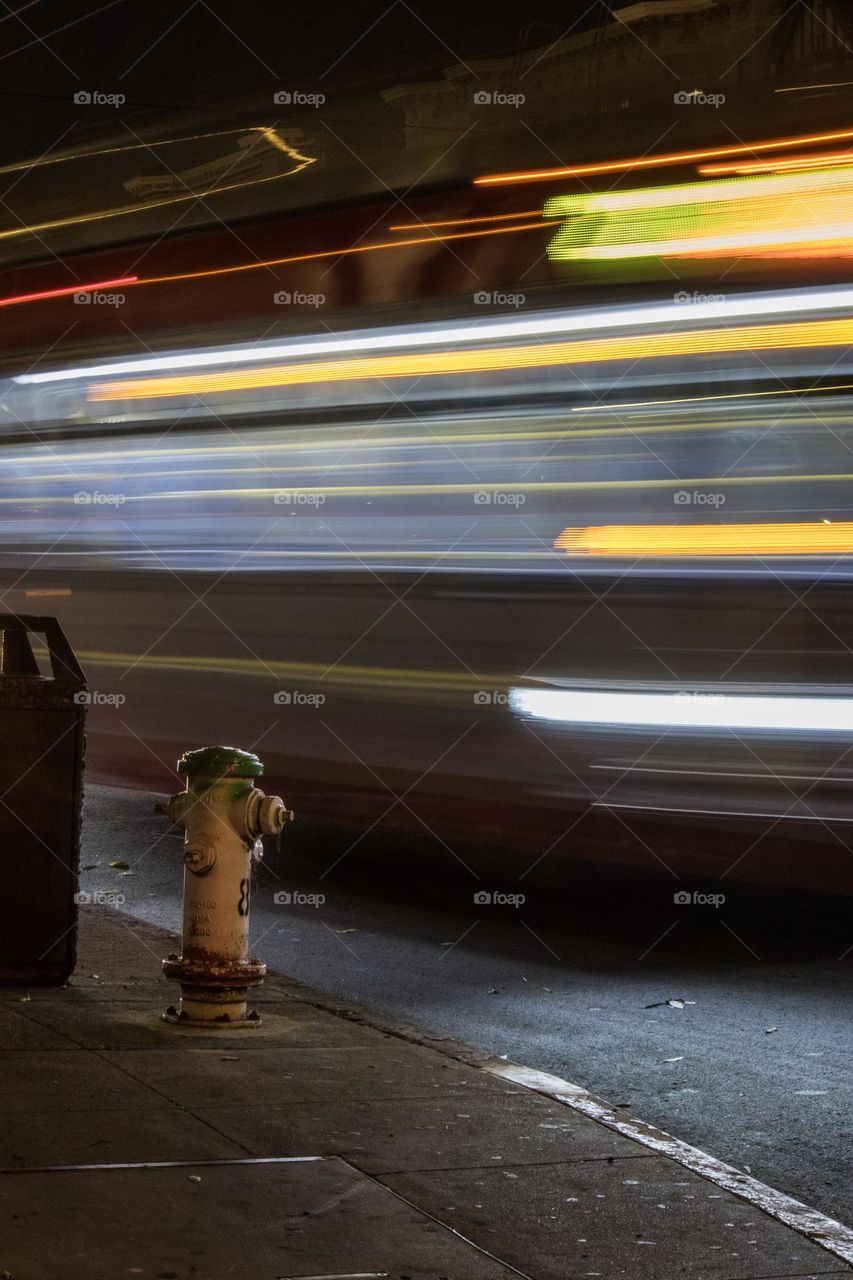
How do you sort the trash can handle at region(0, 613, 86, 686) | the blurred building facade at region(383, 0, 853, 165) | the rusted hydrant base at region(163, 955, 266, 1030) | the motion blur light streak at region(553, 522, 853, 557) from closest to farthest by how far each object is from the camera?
1. the rusted hydrant base at region(163, 955, 266, 1030)
2. the trash can handle at region(0, 613, 86, 686)
3. the motion blur light streak at region(553, 522, 853, 557)
4. the blurred building facade at region(383, 0, 853, 165)

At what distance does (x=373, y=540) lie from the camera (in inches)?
365

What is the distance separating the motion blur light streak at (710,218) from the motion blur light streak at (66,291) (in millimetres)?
3263

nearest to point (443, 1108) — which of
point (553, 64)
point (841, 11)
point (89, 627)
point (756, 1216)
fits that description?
point (756, 1216)

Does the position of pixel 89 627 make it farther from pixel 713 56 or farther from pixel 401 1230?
pixel 401 1230

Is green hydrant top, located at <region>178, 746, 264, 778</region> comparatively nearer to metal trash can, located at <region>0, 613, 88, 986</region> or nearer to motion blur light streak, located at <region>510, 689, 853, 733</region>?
metal trash can, located at <region>0, 613, 88, 986</region>

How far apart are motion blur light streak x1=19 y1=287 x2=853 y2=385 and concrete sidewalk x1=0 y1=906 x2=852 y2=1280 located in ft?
12.2

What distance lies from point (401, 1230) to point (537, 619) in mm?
4662

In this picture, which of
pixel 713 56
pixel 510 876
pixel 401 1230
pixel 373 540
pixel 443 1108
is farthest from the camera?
pixel 713 56

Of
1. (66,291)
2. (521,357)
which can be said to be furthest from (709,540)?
(66,291)

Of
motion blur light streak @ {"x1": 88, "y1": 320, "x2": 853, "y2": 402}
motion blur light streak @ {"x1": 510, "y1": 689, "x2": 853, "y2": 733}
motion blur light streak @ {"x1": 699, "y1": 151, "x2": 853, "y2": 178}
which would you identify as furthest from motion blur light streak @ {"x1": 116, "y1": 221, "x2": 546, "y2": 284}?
motion blur light streak @ {"x1": 510, "y1": 689, "x2": 853, "y2": 733}

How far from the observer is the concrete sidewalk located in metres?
4.02

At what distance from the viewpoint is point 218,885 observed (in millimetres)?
6242

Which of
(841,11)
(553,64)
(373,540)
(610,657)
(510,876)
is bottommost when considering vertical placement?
(510,876)

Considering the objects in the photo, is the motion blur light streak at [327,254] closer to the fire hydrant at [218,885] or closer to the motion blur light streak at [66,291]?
the motion blur light streak at [66,291]
